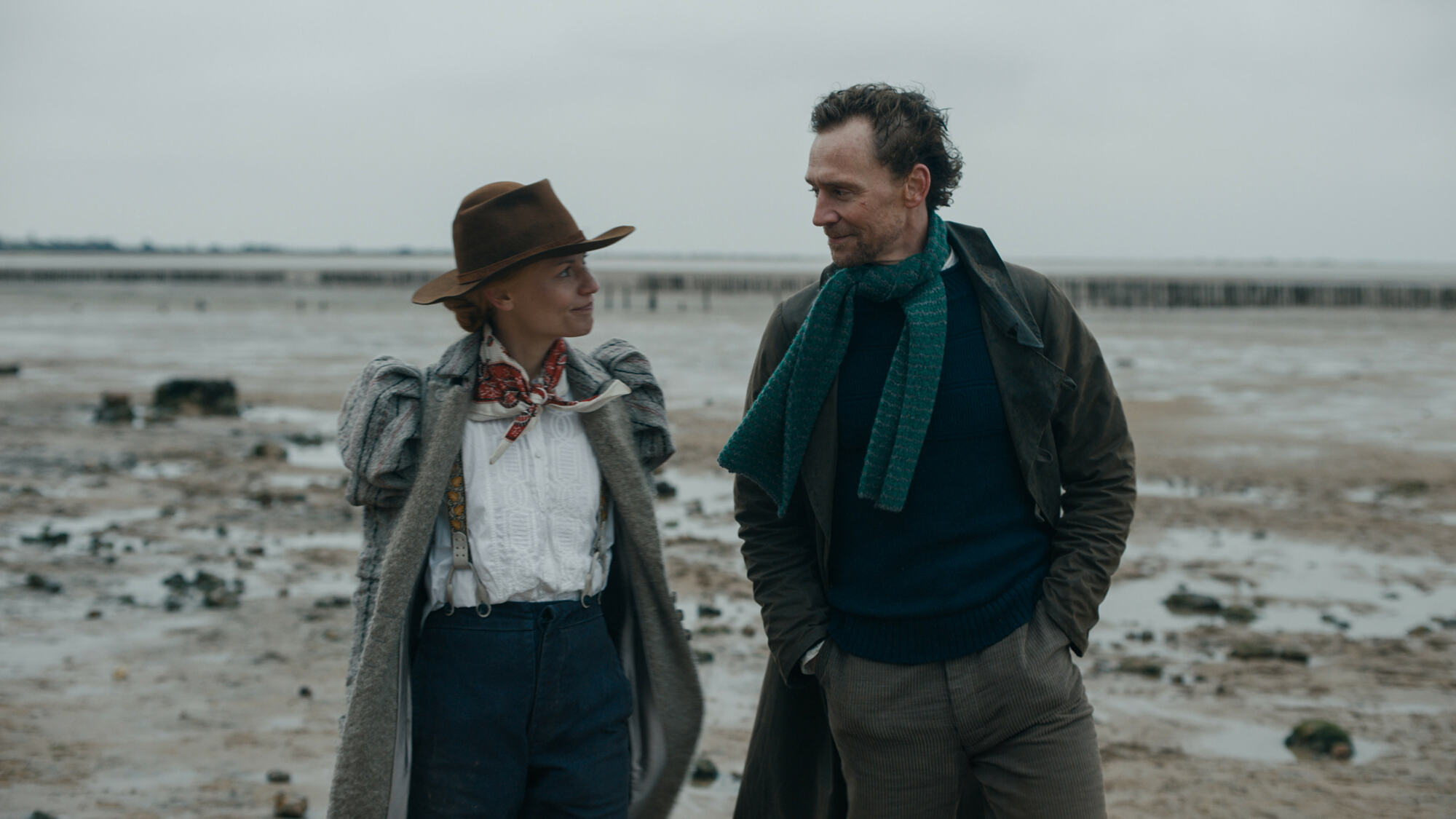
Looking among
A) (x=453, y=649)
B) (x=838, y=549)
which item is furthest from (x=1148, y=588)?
(x=453, y=649)

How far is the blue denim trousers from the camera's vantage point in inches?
101

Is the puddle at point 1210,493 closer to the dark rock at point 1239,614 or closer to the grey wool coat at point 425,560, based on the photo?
the dark rock at point 1239,614

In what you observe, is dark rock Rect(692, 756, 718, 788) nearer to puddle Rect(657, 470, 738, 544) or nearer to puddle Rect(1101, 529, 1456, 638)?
puddle Rect(1101, 529, 1456, 638)

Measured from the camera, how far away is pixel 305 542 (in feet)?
29.8

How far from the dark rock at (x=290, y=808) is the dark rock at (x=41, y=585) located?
12.9ft

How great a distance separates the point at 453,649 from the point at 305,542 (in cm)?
698

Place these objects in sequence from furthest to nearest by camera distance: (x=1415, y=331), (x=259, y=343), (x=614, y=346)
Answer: (x=1415, y=331)
(x=259, y=343)
(x=614, y=346)

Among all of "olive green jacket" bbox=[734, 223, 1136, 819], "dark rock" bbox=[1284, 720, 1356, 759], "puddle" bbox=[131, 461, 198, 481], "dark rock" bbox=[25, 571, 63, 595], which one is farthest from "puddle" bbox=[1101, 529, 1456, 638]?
"puddle" bbox=[131, 461, 198, 481]

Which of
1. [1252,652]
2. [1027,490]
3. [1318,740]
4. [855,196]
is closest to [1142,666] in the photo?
[1252,652]

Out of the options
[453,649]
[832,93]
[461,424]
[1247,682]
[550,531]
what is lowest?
[1247,682]

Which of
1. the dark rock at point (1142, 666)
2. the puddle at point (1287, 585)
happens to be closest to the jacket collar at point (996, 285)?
the dark rock at point (1142, 666)

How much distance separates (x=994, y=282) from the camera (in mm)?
2783

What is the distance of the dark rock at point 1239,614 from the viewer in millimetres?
7297

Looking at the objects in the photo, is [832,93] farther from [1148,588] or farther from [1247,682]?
[1148,588]
